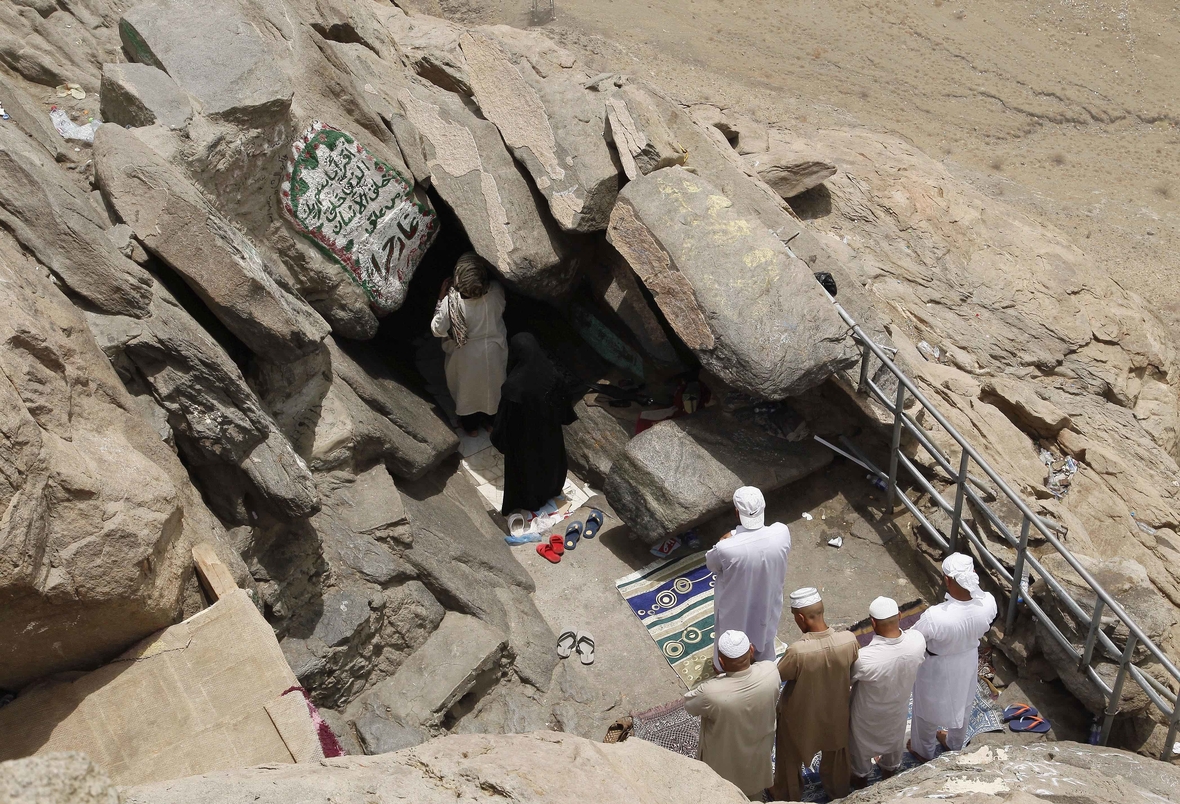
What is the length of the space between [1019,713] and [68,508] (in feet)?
16.7

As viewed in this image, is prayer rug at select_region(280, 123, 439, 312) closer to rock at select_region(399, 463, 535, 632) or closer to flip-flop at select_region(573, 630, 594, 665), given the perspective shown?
rock at select_region(399, 463, 535, 632)

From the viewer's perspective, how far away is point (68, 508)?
3.20 m

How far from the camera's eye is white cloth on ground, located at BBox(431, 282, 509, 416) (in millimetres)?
6914

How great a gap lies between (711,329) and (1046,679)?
2948mm

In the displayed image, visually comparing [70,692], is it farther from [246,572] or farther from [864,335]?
[864,335]

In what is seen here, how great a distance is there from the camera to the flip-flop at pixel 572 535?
6.72 m

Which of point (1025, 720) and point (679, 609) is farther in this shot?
point (679, 609)

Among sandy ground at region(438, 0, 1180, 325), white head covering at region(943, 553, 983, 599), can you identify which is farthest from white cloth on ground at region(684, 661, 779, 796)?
sandy ground at region(438, 0, 1180, 325)

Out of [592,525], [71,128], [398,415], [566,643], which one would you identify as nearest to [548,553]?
[592,525]

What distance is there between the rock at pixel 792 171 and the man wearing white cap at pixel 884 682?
16.2ft

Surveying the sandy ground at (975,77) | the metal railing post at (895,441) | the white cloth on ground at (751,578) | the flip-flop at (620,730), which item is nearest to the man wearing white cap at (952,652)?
the white cloth on ground at (751,578)

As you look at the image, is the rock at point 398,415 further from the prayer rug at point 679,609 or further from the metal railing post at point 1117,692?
the metal railing post at point 1117,692

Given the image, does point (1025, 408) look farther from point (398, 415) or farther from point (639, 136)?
point (398, 415)

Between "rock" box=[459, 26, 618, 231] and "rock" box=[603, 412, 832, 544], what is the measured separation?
166 cm
